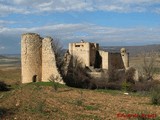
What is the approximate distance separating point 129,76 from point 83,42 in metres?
6.50

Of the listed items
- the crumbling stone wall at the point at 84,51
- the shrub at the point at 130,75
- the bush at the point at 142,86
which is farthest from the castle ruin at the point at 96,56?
the bush at the point at 142,86

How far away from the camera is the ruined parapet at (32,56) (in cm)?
2972

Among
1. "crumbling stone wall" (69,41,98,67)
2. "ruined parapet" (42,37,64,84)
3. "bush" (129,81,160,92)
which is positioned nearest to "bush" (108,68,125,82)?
"bush" (129,81,160,92)

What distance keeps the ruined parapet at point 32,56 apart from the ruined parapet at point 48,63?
0.46 meters

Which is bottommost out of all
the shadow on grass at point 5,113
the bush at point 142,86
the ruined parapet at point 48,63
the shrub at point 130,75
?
the bush at point 142,86

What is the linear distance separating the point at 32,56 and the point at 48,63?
1.54 meters

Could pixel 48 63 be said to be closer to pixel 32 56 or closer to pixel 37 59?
pixel 37 59

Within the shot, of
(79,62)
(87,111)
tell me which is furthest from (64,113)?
(79,62)

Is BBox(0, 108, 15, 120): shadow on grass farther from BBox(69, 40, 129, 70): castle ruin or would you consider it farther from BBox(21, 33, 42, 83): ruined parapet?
BBox(69, 40, 129, 70): castle ruin

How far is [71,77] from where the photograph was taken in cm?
3341

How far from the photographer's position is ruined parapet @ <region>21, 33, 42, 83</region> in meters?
29.7

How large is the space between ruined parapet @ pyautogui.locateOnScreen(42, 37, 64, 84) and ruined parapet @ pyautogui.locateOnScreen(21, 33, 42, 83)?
0.46 m

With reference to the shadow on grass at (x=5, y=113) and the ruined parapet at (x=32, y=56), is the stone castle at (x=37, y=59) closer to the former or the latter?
the ruined parapet at (x=32, y=56)

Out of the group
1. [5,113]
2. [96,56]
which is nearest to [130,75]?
[96,56]
